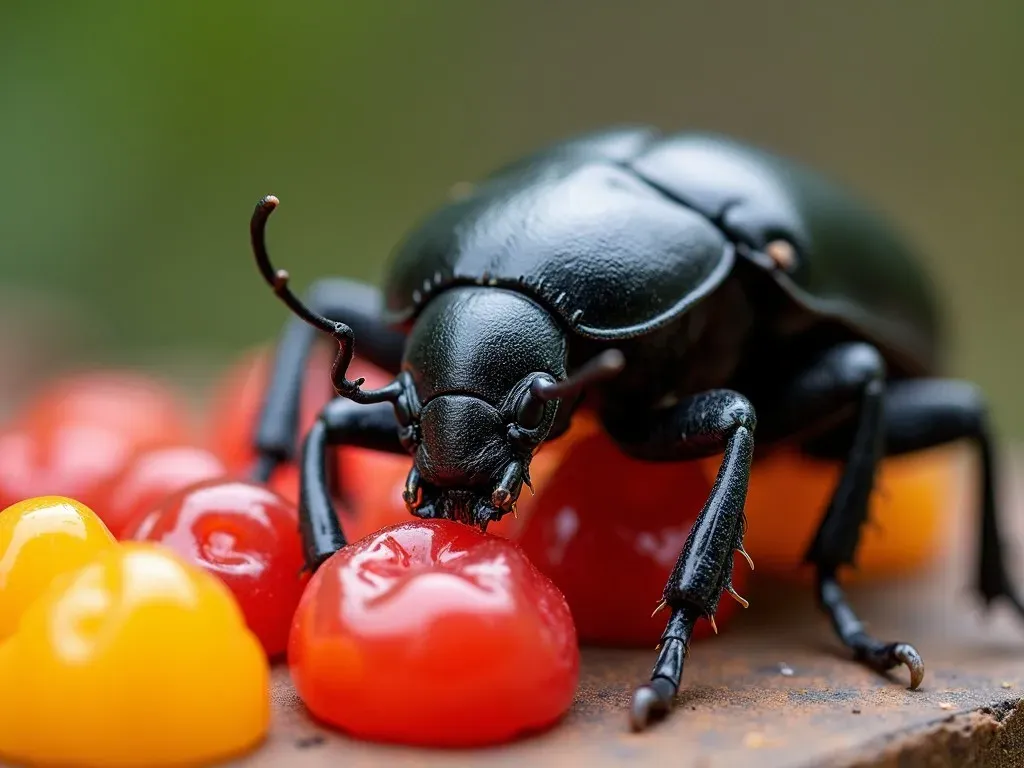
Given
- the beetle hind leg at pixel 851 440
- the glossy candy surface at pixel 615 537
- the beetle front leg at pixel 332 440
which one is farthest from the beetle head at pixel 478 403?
the beetle hind leg at pixel 851 440

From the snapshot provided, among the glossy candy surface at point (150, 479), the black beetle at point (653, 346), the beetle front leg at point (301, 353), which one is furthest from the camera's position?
the beetle front leg at point (301, 353)

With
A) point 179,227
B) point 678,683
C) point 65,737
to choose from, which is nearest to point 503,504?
point 678,683

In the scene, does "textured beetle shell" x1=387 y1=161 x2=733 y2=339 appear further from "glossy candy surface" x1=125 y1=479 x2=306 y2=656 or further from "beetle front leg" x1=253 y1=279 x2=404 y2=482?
"glossy candy surface" x1=125 y1=479 x2=306 y2=656

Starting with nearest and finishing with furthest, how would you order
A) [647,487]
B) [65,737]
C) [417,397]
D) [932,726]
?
[65,737]
[932,726]
[417,397]
[647,487]

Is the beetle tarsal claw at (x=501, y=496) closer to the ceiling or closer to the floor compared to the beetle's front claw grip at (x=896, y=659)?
closer to the ceiling

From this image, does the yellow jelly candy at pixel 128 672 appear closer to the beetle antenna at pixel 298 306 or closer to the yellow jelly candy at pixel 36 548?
the yellow jelly candy at pixel 36 548

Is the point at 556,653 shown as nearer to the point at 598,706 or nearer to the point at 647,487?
the point at 598,706

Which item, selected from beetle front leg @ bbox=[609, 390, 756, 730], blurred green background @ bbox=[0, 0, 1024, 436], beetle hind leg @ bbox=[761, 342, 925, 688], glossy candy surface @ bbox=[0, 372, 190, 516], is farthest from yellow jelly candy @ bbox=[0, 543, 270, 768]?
blurred green background @ bbox=[0, 0, 1024, 436]
